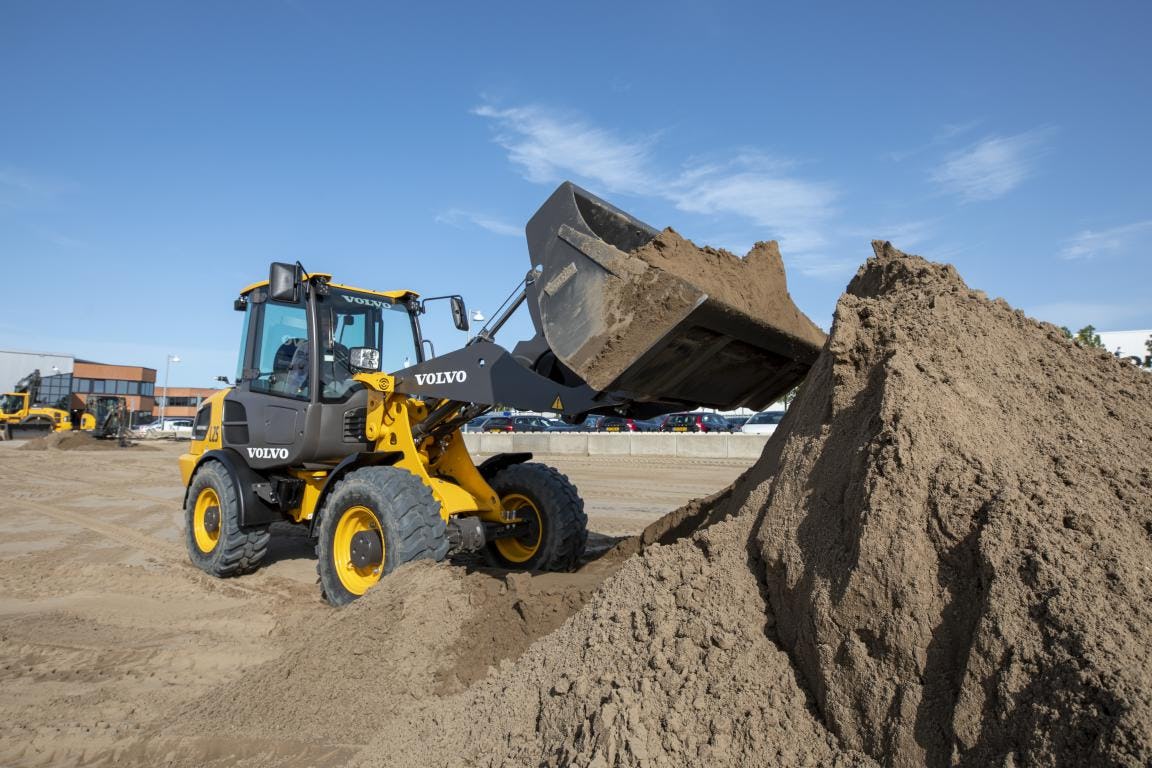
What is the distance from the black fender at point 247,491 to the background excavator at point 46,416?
26.8 metres

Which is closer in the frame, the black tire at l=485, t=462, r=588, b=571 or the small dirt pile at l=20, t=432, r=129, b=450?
the black tire at l=485, t=462, r=588, b=571

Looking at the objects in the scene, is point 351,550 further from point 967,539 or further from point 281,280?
point 967,539

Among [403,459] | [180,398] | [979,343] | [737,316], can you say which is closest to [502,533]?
[403,459]

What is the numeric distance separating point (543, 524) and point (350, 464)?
166cm

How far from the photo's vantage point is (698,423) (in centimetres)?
3362

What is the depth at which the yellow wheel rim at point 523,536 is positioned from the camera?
655 centimetres

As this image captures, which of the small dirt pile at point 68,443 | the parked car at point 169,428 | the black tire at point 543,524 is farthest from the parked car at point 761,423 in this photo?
the parked car at point 169,428

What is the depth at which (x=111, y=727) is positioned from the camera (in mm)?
3811

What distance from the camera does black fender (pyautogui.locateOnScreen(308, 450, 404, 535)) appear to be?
19.7ft

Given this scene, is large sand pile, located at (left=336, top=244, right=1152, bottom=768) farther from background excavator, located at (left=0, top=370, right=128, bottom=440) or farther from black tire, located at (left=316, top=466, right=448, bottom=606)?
background excavator, located at (left=0, top=370, right=128, bottom=440)

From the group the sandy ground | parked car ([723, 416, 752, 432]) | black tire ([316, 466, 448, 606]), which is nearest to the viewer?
the sandy ground

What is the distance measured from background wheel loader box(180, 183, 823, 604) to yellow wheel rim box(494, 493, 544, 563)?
0.06ft

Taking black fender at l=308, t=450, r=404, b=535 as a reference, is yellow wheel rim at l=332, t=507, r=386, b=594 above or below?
below

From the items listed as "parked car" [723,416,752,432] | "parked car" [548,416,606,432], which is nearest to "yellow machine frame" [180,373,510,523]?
"parked car" [723,416,752,432]
